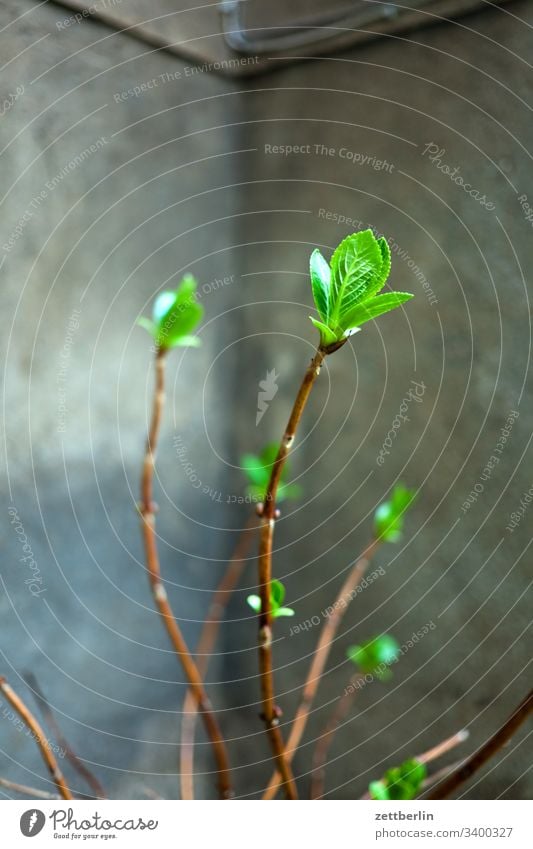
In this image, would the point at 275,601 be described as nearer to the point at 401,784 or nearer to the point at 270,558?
the point at 270,558

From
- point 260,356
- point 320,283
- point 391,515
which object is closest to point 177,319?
point 320,283

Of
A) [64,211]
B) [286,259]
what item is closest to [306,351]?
[286,259]

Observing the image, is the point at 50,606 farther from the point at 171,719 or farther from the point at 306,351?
the point at 306,351

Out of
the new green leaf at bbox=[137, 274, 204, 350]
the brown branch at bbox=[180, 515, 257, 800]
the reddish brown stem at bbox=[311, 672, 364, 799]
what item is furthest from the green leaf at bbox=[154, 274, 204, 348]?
the reddish brown stem at bbox=[311, 672, 364, 799]

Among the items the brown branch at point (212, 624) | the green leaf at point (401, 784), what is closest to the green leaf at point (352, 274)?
the green leaf at point (401, 784)

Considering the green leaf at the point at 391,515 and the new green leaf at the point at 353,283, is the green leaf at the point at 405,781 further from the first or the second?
the new green leaf at the point at 353,283
